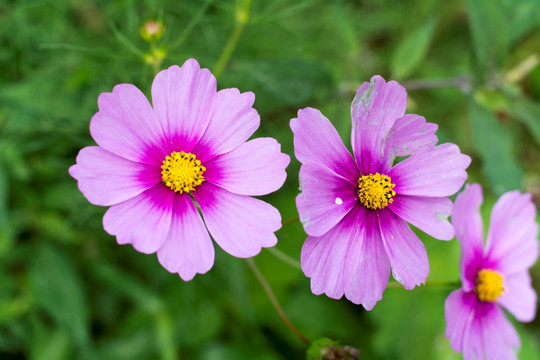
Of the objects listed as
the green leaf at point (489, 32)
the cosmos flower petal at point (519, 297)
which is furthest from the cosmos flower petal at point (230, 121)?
the green leaf at point (489, 32)

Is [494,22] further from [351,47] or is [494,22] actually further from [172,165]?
[172,165]

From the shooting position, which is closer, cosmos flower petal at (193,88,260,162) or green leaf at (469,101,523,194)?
cosmos flower petal at (193,88,260,162)

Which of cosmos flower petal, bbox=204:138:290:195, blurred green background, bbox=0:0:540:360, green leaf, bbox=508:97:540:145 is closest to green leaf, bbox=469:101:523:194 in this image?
blurred green background, bbox=0:0:540:360

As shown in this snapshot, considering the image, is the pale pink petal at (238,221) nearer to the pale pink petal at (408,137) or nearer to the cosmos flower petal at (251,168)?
the cosmos flower petal at (251,168)

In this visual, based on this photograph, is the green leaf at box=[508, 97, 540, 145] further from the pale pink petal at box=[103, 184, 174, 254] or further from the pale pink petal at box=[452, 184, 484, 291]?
the pale pink petal at box=[103, 184, 174, 254]

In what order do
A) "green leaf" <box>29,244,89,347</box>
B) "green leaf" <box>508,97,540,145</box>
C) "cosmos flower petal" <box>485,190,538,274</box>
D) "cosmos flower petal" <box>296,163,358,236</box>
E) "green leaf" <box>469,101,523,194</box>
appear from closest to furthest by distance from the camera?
"cosmos flower petal" <box>296,163,358,236</box> → "cosmos flower petal" <box>485,190,538,274</box> → "green leaf" <box>469,101,523,194</box> → "green leaf" <box>508,97,540,145</box> → "green leaf" <box>29,244,89,347</box>
